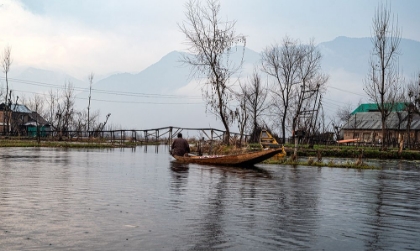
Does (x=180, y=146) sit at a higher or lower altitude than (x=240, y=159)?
higher

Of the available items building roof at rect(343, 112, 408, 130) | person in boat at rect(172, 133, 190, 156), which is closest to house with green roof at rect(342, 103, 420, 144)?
building roof at rect(343, 112, 408, 130)

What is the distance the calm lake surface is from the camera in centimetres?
732

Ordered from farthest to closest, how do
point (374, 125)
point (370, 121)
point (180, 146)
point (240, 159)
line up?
point (370, 121) → point (374, 125) → point (180, 146) → point (240, 159)

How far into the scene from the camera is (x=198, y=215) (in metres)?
9.62

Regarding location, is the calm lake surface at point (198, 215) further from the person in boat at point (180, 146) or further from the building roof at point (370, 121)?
the building roof at point (370, 121)

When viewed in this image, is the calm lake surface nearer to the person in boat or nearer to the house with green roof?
the person in boat

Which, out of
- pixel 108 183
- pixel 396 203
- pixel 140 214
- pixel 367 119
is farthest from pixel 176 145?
pixel 367 119

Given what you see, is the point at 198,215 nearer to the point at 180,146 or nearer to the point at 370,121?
the point at 180,146

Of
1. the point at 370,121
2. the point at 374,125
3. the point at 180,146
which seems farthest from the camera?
the point at 370,121

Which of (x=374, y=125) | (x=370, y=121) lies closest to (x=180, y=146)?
(x=374, y=125)

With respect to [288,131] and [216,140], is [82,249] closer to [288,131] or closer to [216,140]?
[216,140]

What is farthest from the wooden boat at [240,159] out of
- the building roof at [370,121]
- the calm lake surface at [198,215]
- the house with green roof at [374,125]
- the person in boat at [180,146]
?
the building roof at [370,121]

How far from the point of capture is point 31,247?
21.8ft

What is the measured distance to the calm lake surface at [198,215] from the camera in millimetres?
7316
